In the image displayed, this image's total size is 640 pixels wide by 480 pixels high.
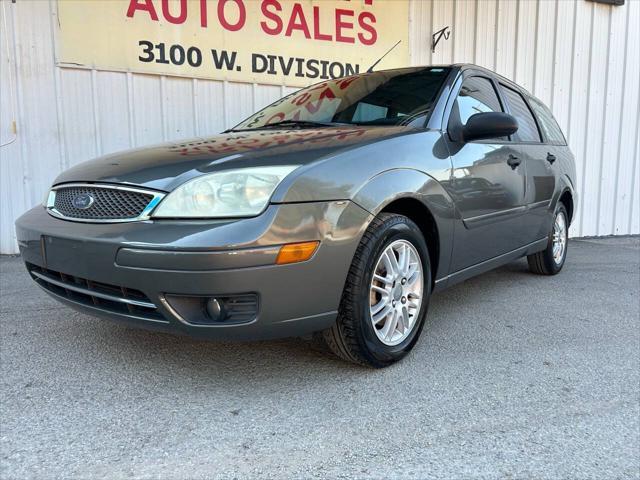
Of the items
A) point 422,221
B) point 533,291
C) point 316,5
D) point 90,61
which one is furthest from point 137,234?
point 316,5

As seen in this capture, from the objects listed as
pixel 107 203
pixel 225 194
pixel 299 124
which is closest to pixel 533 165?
pixel 299 124

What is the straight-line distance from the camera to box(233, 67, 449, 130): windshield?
287 centimetres

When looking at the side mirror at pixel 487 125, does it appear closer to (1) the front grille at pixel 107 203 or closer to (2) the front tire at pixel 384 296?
(2) the front tire at pixel 384 296

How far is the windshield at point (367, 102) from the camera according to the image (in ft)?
9.41

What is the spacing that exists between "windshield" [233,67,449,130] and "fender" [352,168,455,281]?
38 cm

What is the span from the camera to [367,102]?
120 inches

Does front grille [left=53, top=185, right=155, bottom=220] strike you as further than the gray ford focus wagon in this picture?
Yes

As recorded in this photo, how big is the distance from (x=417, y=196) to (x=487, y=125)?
2.09 feet

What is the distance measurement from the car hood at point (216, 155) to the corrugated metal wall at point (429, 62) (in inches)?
114

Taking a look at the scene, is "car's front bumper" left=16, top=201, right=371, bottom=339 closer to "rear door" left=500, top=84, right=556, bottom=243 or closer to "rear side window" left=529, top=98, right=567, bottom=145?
"rear door" left=500, top=84, right=556, bottom=243

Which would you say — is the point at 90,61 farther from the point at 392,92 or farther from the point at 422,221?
the point at 422,221

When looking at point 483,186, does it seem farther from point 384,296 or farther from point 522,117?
point 522,117

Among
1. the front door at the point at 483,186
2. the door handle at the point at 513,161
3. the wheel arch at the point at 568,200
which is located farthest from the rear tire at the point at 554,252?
the door handle at the point at 513,161

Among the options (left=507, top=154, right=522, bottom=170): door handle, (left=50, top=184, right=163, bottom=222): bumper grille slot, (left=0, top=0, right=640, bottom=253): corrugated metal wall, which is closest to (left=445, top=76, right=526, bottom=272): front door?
(left=507, top=154, right=522, bottom=170): door handle
